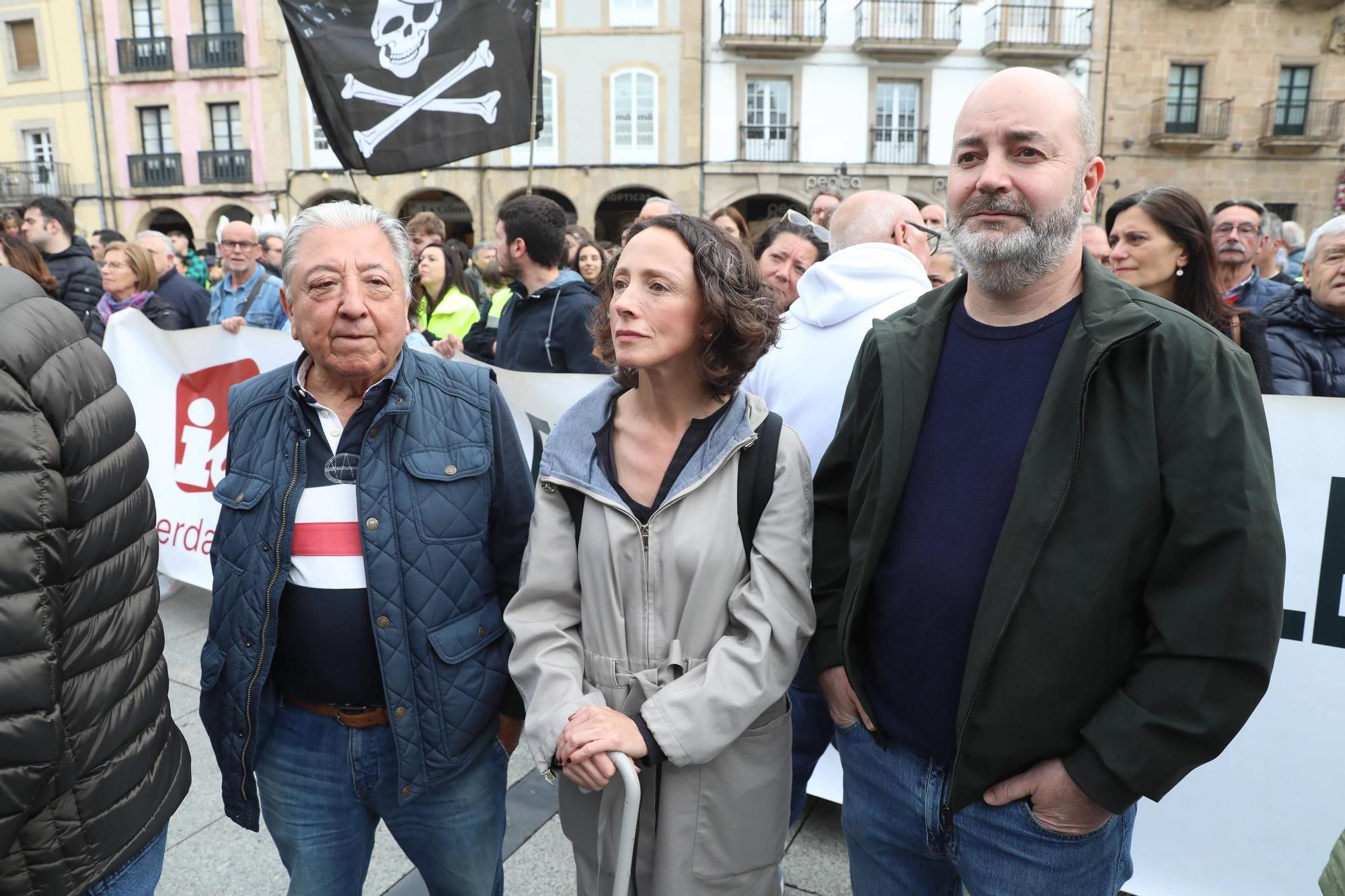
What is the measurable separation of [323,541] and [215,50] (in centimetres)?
2555

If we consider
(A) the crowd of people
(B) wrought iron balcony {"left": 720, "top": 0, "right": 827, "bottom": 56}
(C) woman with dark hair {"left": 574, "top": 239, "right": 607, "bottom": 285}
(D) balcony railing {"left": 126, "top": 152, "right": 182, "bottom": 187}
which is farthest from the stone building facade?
(D) balcony railing {"left": 126, "top": 152, "right": 182, "bottom": 187}

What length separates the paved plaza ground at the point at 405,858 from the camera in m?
2.70

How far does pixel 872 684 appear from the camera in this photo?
5.83ft

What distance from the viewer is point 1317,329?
3029mm

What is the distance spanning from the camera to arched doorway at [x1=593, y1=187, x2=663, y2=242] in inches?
866

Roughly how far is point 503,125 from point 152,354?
241 cm

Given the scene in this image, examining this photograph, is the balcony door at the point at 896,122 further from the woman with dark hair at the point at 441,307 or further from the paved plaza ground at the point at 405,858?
the paved plaza ground at the point at 405,858

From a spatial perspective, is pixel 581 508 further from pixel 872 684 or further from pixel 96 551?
pixel 96 551

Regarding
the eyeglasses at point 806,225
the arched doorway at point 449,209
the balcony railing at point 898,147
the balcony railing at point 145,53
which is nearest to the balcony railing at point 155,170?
the balcony railing at point 145,53

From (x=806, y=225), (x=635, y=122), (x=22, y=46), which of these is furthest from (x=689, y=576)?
(x=22, y=46)

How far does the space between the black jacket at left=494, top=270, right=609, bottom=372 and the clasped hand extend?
2.41 m

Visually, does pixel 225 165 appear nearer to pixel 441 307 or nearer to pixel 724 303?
pixel 441 307

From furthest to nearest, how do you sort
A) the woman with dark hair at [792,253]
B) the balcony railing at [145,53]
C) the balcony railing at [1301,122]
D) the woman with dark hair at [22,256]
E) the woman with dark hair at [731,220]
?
the balcony railing at [145,53] < the balcony railing at [1301,122] < the woman with dark hair at [731,220] < the woman with dark hair at [22,256] < the woman with dark hair at [792,253]

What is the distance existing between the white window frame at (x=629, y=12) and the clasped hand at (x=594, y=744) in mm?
21824
